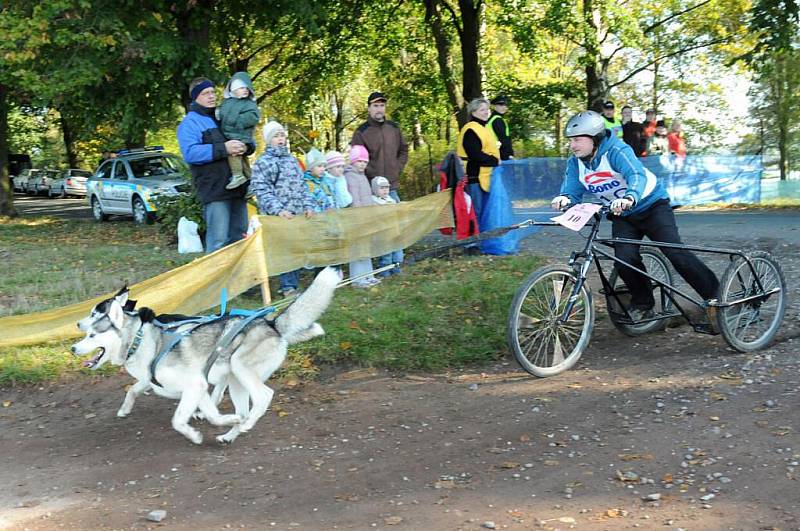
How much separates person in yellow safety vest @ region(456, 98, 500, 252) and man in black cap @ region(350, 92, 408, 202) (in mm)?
973

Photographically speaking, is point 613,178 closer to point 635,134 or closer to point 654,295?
point 654,295

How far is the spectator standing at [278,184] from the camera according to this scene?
29.7 feet

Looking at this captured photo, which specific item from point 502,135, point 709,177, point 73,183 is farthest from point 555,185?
point 73,183

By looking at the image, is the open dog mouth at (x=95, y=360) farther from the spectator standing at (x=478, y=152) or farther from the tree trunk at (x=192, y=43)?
the tree trunk at (x=192, y=43)

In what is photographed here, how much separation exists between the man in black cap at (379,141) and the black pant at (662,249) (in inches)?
176

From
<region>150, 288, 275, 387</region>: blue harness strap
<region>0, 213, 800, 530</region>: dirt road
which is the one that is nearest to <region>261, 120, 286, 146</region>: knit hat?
<region>0, 213, 800, 530</region>: dirt road

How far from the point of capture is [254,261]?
8.18m

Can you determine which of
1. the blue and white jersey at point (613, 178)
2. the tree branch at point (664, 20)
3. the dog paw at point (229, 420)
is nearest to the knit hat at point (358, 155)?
the blue and white jersey at point (613, 178)

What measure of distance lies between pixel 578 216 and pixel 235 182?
3.93m

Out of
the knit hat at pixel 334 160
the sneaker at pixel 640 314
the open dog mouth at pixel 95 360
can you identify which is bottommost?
the sneaker at pixel 640 314

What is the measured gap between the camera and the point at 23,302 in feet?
31.7

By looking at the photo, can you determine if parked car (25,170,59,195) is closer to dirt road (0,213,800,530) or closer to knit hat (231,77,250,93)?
knit hat (231,77,250,93)

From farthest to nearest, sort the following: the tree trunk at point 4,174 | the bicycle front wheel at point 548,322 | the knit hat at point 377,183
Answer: the tree trunk at point 4,174 < the knit hat at point 377,183 < the bicycle front wheel at point 548,322

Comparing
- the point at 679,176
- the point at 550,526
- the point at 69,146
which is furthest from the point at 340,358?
the point at 69,146
